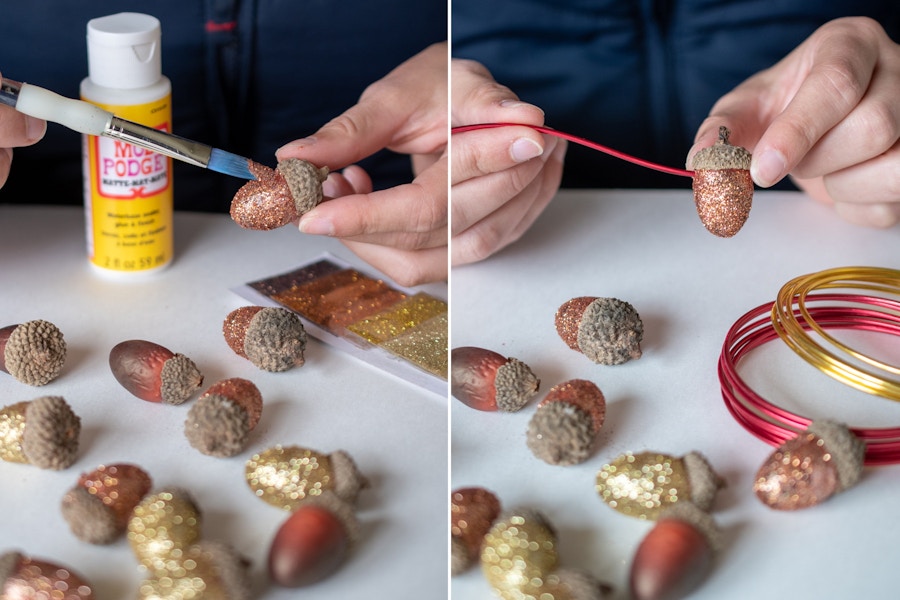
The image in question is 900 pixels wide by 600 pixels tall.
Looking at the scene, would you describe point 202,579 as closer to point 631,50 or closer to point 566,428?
point 566,428

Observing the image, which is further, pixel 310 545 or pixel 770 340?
pixel 770 340

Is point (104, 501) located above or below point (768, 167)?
below

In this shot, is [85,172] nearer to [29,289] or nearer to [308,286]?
[29,289]

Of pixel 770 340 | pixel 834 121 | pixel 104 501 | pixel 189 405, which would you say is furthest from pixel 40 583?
pixel 834 121

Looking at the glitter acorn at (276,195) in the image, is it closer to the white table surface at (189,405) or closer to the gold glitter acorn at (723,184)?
the white table surface at (189,405)

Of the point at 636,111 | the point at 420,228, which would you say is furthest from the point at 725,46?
the point at 420,228

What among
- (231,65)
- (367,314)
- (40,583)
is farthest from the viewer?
(231,65)

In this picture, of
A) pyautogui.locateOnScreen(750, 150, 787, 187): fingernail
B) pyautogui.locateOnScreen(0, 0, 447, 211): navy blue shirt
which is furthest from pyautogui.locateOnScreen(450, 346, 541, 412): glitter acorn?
pyautogui.locateOnScreen(0, 0, 447, 211): navy blue shirt
